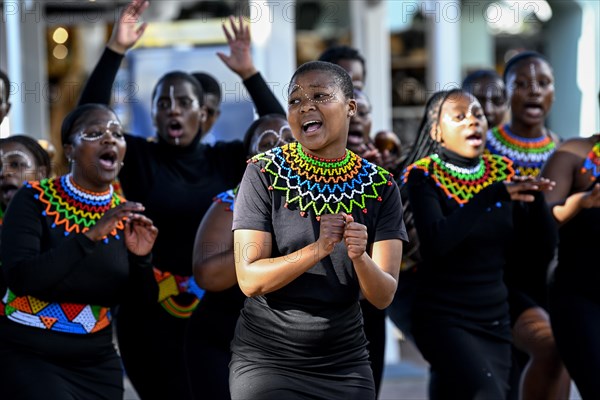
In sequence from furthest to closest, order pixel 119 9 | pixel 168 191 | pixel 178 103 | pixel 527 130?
pixel 119 9
pixel 527 130
pixel 178 103
pixel 168 191

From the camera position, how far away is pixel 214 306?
4.23 meters

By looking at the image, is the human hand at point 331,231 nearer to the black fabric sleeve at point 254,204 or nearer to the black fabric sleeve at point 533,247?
the black fabric sleeve at point 254,204

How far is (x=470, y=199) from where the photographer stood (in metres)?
4.54

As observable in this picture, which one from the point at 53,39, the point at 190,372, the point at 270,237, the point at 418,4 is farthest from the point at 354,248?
the point at 53,39

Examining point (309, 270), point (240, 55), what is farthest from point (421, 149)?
point (309, 270)

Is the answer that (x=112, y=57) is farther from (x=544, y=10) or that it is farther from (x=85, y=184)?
(x=544, y=10)

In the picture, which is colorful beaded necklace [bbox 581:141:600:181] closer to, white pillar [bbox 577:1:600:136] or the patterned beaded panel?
the patterned beaded panel

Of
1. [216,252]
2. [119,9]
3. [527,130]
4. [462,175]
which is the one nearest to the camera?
[216,252]

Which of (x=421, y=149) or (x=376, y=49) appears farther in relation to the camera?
(x=376, y=49)

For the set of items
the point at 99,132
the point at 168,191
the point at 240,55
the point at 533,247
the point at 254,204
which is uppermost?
the point at 240,55

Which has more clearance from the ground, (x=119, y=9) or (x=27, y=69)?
(x=119, y=9)

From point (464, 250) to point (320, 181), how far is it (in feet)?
4.64

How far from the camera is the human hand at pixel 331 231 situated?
319cm

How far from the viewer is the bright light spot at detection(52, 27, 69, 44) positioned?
1080cm
